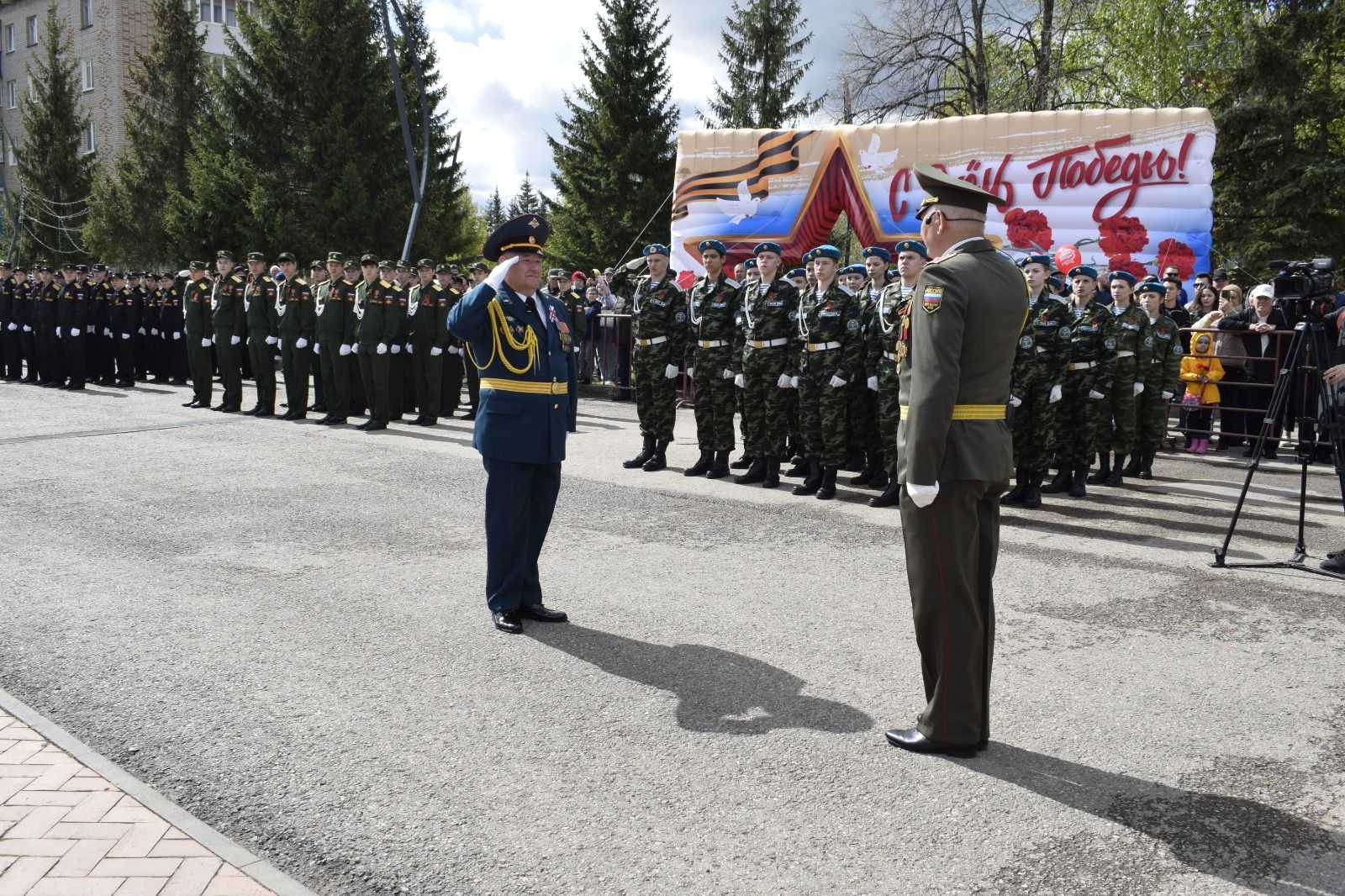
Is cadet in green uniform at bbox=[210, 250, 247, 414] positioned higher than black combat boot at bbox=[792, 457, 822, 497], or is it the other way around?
cadet in green uniform at bbox=[210, 250, 247, 414]

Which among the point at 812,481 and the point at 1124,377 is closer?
the point at 812,481

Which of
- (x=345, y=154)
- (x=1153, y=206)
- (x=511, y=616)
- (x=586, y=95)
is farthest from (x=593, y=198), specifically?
(x=511, y=616)

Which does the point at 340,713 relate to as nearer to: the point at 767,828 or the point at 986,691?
the point at 767,828

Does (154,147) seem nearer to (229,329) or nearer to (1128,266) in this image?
(229,329)

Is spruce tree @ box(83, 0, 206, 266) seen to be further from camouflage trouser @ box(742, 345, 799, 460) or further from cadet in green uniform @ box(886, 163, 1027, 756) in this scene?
cadet in green uniform @ box(886, 163, 1027, 756)

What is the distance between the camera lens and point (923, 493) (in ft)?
12.6

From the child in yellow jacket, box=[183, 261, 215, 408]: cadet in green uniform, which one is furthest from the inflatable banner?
box=[183, 261, 215, 408]: cadet in green uniform

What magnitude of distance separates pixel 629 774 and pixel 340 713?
4.08 ft

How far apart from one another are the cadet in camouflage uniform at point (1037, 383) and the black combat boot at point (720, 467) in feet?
8.32

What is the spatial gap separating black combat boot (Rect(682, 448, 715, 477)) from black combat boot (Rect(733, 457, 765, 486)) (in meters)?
0.35

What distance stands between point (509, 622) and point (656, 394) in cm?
561

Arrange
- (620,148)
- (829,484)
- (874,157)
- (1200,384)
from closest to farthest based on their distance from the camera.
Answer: (829,484), (1200,384), (874,157), (620,148)

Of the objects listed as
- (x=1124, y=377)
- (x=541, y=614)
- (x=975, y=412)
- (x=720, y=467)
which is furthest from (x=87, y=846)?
(x=1124, y=377)

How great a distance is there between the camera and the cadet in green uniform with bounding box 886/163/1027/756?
386cm
